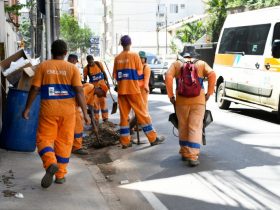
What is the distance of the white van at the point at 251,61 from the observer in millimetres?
11961

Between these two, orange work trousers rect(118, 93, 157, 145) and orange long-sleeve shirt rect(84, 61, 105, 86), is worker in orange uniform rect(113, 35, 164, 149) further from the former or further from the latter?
orange long-sleeve shirt rect(84, 61, 105, 86)

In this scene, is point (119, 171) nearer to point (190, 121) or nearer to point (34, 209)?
point (190, 121)

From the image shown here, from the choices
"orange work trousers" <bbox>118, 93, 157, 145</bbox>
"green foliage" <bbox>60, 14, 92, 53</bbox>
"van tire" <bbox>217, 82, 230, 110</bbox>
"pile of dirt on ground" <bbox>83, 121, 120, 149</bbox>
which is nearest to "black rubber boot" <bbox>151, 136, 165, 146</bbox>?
"orange work trousers" <bbox>118, 93, 157, 145</bbox>

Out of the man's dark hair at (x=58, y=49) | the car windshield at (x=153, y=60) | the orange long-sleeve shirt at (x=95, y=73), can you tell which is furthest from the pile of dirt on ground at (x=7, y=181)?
the car windshield at (x=153, y=60)

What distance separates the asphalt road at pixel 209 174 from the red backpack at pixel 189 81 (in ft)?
3.74

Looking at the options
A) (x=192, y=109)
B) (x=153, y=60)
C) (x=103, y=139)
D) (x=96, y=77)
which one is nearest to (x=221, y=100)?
(x=96, y=77)

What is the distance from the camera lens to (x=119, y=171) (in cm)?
794

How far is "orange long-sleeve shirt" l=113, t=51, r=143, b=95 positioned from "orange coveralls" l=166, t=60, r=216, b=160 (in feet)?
4.40

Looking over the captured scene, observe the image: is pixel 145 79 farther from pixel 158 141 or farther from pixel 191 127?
pixel 191 127

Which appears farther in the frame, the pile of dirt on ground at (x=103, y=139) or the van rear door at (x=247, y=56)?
the van rear door at (x=247, y=56)

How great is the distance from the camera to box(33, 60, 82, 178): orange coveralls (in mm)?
6250

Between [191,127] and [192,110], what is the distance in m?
0.27

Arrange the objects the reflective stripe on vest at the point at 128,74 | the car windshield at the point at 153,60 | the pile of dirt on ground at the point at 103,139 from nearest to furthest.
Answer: the reflective stripe on vest at the point at 128,74, the pile of dirt on ground at the point at 103,139, the car windshield at the point at 153,60

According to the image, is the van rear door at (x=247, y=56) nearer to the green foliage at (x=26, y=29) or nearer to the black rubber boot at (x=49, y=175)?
the black rubber boot at (x=49, y=175)
